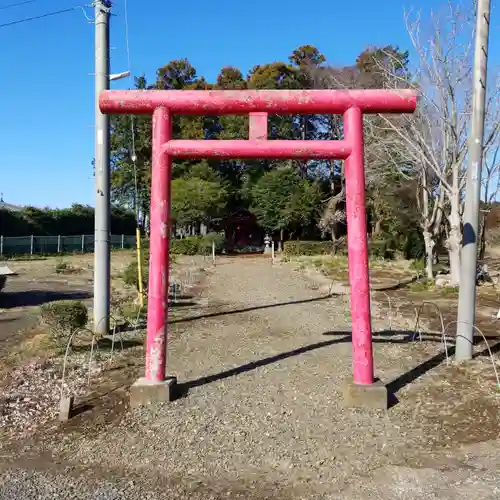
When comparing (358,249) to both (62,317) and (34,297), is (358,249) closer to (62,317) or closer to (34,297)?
(62,317)

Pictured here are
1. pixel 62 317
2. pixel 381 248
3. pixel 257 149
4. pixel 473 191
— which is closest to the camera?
pixel 257 149

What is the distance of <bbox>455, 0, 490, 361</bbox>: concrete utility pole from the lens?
7.11 m

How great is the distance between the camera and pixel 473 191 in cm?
724

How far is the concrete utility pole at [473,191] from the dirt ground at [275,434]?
1.39 feet

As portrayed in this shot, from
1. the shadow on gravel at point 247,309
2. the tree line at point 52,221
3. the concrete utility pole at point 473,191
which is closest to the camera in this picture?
the concrete utility pole at point 473,191

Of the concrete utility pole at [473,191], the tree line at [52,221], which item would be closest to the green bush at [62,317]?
the concrete utility pole at [473,191]

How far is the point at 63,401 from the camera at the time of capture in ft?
16.9

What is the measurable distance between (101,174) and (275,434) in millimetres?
5754

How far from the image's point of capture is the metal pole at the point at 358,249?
17.5ft

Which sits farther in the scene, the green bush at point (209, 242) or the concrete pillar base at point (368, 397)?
the green bush at point (209, 242)

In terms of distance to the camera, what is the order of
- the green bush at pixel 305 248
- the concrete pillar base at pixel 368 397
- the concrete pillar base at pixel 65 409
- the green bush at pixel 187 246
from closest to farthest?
the concrete pillar base at pixel 65 409, the concrete pillar base at pixel 368 397, the green bush at pixel 305 248, the green bush at pixel 187 246

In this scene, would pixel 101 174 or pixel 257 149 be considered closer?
pixel 257 149

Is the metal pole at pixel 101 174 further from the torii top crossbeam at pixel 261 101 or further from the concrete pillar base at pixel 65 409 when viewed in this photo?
the concrete pillar base at pixel 65 409

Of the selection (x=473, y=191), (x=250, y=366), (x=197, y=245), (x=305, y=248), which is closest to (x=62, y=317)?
(x=250, y=366)
